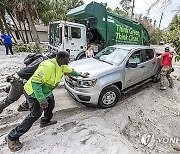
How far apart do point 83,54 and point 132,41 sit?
342 centimetres

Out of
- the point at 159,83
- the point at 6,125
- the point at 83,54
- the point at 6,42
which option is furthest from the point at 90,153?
the point at 6,42

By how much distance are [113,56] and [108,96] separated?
1412 millimetres

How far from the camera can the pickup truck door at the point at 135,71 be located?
216 inches

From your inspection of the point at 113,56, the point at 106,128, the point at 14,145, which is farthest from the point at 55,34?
the point at 14,145

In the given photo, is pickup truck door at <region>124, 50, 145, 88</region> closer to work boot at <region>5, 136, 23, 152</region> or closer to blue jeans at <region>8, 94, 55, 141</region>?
blue jeans at <region>8, 94, 55, 141</region>

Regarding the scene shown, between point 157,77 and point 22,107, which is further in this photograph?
point 157,77

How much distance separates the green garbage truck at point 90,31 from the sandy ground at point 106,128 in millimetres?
4175

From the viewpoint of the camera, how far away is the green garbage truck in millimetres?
9359

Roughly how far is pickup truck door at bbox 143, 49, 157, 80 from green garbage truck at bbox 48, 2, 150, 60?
12.9 feet

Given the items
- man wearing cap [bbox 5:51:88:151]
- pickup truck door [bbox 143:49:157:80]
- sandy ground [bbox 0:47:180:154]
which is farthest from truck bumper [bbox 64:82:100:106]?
pickup truck door [bbox 143:49:157:80]

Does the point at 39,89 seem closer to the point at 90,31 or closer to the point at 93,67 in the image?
the point at 93,67

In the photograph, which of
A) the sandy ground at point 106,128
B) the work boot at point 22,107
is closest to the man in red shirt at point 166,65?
the sandy ground at point 106,128

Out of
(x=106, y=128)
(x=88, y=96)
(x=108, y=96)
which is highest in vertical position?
(x=88, y=96)

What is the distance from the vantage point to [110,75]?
4965 mm
